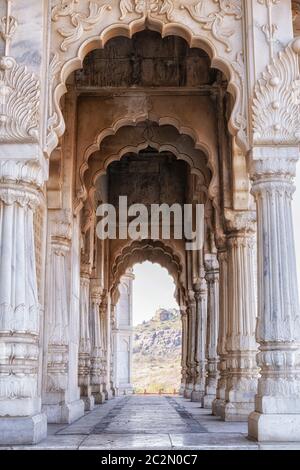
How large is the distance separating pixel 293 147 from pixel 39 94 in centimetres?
322

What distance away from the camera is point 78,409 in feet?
40.0

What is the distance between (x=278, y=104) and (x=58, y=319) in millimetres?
5692

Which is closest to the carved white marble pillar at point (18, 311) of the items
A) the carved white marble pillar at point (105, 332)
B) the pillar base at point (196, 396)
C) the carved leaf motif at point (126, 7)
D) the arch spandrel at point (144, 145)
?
the carved leaf motif at point (126, 7)

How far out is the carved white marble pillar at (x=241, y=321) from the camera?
1123 centimetres

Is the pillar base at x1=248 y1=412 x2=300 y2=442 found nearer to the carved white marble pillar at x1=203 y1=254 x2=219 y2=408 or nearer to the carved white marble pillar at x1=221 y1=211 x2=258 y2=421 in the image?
the carved white marble pillar at x1=221 y1=211 x2=258 y2=421

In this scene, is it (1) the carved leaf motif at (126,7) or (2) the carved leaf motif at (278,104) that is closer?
(2) the carved leaf motif at (278,104)

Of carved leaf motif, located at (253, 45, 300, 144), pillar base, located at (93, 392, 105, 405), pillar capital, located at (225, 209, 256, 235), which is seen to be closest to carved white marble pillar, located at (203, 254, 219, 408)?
pillar capital, located at (225, 209, 256, 235)

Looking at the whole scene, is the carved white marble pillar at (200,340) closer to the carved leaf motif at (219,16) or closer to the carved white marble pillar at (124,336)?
the carved leaf motif at (219,16)

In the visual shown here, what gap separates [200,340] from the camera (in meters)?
19.3

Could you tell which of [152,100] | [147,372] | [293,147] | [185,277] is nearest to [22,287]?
[293,147]

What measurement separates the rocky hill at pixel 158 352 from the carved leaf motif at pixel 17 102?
48.5 metres

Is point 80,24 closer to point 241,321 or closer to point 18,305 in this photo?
point 18,305

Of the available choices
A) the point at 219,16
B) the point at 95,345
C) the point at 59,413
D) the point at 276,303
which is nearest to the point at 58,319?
the point at 59,413
